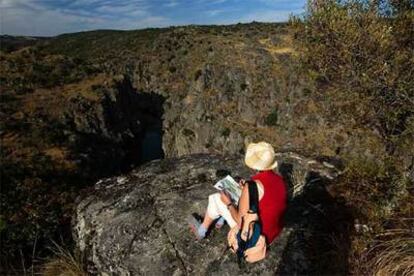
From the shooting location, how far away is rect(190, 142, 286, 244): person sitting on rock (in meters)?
7.86

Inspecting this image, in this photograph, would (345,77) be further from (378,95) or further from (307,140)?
(307,140)

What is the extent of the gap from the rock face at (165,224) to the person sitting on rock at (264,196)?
0.65m

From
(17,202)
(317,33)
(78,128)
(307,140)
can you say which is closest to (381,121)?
(317,33)

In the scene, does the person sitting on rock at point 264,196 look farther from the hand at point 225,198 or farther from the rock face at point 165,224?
the rock face at point 165,224

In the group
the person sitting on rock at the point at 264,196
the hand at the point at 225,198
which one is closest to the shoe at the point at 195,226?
the person sitting on rock at the point at 264,196

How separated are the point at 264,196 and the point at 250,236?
2.29ft

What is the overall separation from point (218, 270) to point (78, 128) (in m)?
56.7

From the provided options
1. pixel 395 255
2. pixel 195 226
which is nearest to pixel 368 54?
pixel 395 255

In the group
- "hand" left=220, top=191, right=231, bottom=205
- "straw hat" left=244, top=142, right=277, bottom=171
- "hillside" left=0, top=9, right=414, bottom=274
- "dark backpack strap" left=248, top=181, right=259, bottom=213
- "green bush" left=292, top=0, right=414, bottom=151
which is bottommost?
"hillside" left=0, top=9, right=414, bottom=274

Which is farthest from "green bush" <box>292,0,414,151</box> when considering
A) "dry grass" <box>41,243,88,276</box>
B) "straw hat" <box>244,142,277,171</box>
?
"dry grass" <box>41,243,88,276</box>

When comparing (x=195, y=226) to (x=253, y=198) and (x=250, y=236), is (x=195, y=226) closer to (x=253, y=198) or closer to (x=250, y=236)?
(x=250, y=236)

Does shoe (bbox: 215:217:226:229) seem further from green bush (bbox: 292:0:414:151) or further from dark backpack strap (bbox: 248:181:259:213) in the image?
green bush (bbox: 292:0:414:151)

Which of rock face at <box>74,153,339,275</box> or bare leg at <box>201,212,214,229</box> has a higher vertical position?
bare leg at <box>201,212,214,229</box>

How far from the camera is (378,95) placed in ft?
39.1
